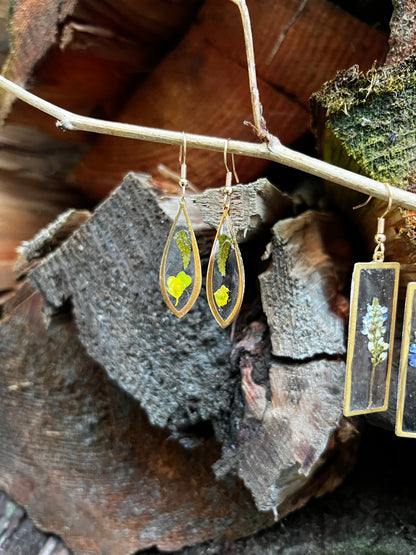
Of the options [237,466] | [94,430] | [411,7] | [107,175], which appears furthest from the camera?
[107,175]

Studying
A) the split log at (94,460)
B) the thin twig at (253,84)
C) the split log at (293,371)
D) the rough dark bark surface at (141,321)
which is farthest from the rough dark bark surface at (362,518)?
the thin twig at (253,84)

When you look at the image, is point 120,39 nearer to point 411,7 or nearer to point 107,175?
point 107,175

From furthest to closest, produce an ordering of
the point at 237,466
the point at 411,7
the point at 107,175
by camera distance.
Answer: the point at 107,175 < the point at 237,466 < the point at 411,7

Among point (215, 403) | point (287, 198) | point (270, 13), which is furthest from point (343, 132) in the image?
point (215, 403)

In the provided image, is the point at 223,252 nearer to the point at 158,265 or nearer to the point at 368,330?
the point at 158,265

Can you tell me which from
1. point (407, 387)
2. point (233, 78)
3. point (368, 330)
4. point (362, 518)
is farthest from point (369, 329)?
point (233, 78)

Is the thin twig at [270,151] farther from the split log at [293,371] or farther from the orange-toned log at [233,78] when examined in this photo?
the orange-toned log at [233,78]
